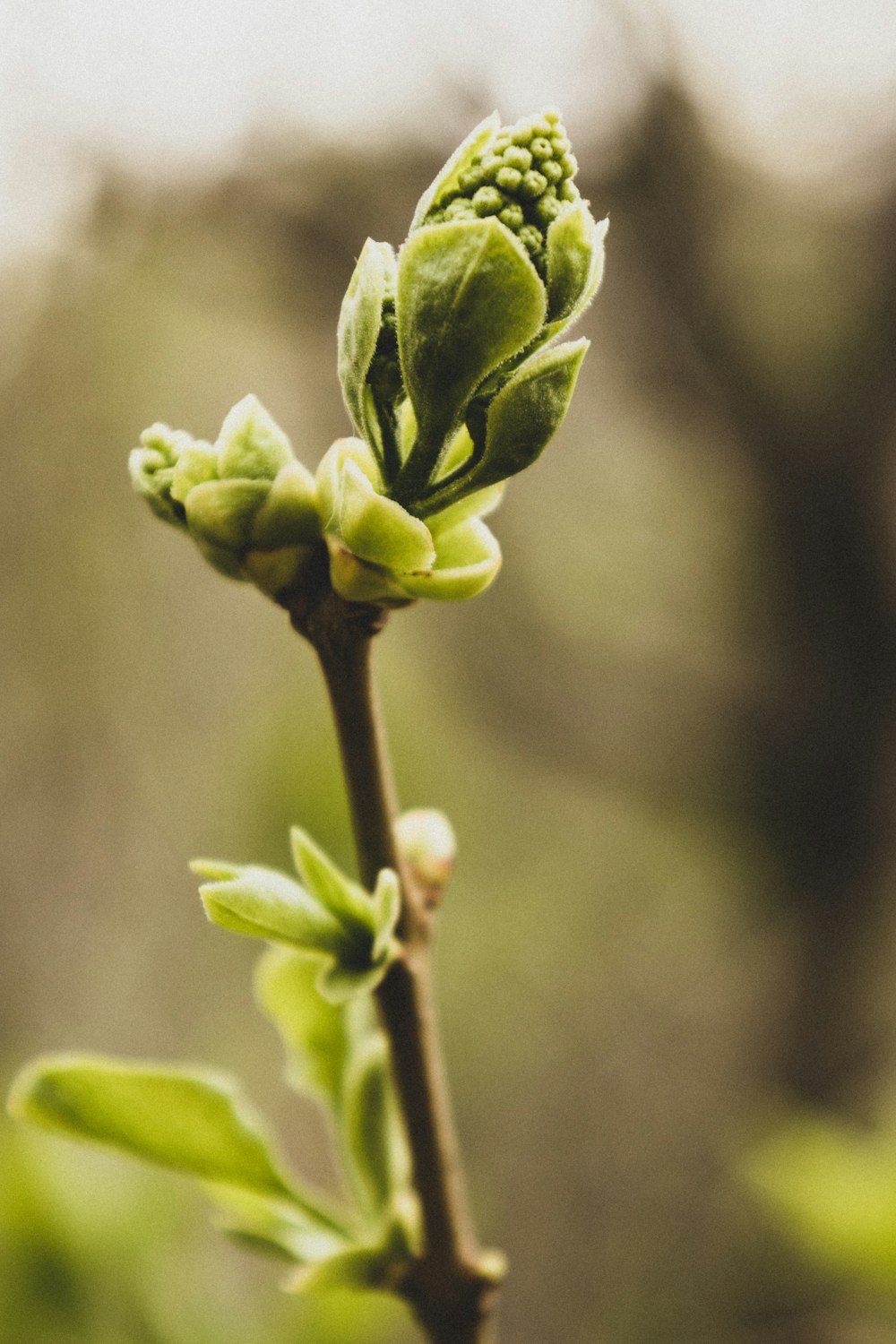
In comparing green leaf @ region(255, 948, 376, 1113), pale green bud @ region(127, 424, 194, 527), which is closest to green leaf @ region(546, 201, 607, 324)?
pale green bud @ region(127, 424, 194, 527)

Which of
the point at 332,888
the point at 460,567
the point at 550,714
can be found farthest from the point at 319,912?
the point at 550,714

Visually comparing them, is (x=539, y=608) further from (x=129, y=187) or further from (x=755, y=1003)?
(x=755, y=1003)

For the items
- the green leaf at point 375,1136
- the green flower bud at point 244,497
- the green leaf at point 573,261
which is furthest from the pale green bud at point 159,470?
the green leaf at point 375,1136

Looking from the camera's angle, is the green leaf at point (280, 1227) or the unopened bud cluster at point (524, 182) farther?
the green leaf at point (280, 1227)

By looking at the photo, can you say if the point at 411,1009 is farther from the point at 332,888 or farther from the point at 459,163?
the point at 459,163

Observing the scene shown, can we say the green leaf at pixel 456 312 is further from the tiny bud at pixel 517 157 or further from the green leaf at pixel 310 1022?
the green leaf at pixel 310 1022

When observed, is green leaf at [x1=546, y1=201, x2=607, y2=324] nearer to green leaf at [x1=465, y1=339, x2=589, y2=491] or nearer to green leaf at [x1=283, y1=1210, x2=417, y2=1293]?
green leaf at [x1=465, y1=339, x2=589, y2=491]
